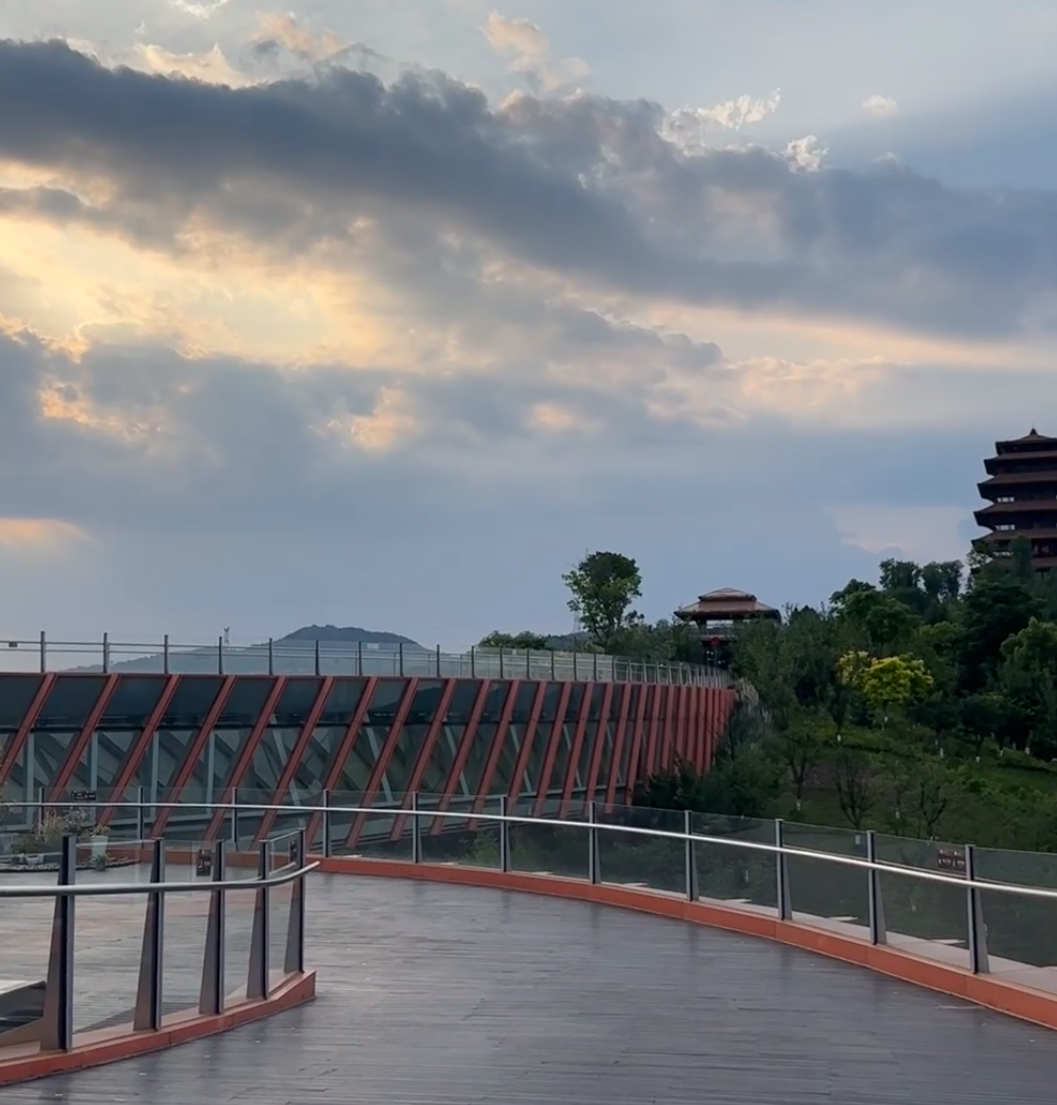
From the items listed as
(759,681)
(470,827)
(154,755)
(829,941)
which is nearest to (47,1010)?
(829,941)

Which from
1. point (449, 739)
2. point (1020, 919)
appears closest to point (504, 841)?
point (1020, 919)

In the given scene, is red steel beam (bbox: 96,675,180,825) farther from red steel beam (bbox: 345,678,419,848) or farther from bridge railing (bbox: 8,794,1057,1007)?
bridge railing (bbox: 8,794,1057,1007)

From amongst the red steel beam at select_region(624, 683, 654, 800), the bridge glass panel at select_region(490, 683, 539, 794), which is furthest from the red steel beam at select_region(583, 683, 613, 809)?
the bridge glass panel at select_region(490, 683, 539, 794)

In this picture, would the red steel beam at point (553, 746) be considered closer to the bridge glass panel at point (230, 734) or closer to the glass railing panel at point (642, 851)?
the bridge glass panel at point (230, 734)

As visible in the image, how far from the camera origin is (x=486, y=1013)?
12727 millimetres

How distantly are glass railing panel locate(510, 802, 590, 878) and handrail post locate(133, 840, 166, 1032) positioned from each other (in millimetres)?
11445

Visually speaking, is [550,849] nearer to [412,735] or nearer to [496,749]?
[412,735]

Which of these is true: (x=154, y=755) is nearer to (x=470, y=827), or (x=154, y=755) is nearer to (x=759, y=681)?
(x=470, y=827)

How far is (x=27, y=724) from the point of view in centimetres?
3800

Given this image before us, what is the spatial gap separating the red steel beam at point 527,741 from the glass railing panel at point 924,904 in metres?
37.5

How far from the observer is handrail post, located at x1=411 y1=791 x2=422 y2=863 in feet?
81.6

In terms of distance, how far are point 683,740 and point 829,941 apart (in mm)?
58743

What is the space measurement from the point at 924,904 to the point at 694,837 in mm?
4721

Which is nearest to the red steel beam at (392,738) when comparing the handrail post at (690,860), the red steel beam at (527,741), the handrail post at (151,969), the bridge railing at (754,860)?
the red steel beam at (527,741)
